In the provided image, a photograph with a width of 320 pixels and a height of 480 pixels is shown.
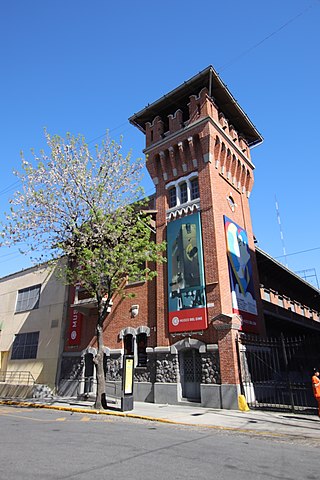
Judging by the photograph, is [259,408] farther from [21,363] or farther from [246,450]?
[21,363]

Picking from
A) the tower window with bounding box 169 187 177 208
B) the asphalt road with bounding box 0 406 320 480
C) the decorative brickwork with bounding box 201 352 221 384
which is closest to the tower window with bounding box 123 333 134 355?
the decorative brickwork with bounding box 201 352 221 384

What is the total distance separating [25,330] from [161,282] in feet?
50.4

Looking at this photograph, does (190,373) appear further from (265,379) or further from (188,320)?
(265,379)

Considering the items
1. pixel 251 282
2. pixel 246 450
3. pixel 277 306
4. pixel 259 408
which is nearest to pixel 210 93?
pixel 251 282

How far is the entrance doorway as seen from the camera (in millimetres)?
16547

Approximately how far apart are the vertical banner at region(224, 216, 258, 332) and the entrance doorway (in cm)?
304

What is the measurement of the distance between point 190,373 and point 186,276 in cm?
502

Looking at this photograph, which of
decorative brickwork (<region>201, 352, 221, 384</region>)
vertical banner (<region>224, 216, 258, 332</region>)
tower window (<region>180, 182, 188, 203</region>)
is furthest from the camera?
tower window (<region>180, 182, 188, 203</region>)

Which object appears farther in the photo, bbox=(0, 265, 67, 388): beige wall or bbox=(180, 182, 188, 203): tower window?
bbox=(0, 265, 67, 388): beige wall

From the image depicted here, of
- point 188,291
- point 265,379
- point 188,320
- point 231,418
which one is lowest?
point 231,418

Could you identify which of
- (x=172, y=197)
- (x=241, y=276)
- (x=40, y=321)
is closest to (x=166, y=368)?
(x=241, y=276)

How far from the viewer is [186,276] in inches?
701

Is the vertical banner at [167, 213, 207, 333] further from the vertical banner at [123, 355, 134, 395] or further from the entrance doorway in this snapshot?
the vertical banner at [123, 355, 134, 395]

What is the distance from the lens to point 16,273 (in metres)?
31.6
